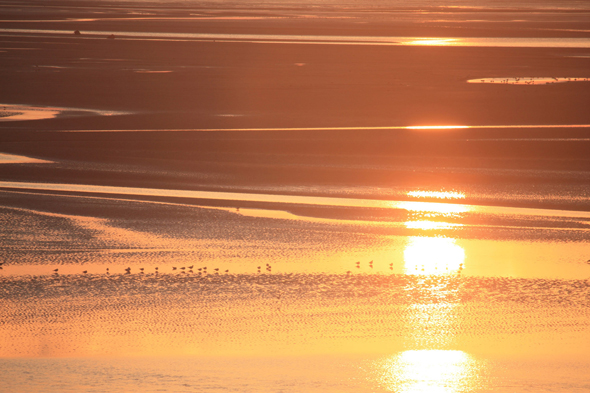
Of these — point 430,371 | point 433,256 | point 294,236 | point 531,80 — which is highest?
point 531,80

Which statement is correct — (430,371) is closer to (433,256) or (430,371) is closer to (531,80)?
(433,256)

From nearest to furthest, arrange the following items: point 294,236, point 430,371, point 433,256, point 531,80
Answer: point 430,371 → point 433,256 → point 294,236 → point 531,80

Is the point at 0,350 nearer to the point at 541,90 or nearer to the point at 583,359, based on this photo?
the point at 583,359

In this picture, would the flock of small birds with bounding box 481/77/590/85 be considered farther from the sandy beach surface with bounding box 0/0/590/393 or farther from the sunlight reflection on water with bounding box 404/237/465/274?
the sunlight reflection on water with bounding box 404/237/465/274

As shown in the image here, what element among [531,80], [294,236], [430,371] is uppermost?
[531,80]

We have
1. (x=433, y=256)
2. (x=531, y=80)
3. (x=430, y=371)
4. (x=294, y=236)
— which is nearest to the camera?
(x=430, y=371)

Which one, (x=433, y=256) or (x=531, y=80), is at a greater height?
(x=531, y=80)

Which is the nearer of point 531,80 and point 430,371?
point 430,371

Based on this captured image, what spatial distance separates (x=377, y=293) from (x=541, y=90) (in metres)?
19.1

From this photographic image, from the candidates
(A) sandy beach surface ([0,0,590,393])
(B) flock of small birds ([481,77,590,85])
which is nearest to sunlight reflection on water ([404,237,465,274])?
(A) sandy beach surface ([0,0,590,393])

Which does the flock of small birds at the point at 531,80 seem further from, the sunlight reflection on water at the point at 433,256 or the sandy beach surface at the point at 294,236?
the sunlight reflection on water at the point at 433,256

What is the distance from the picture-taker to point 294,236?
11008 millimetres

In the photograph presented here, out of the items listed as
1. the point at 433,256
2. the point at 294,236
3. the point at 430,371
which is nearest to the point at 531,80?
the point at 294,236

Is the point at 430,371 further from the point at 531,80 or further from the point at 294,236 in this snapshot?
the point at 531,80
